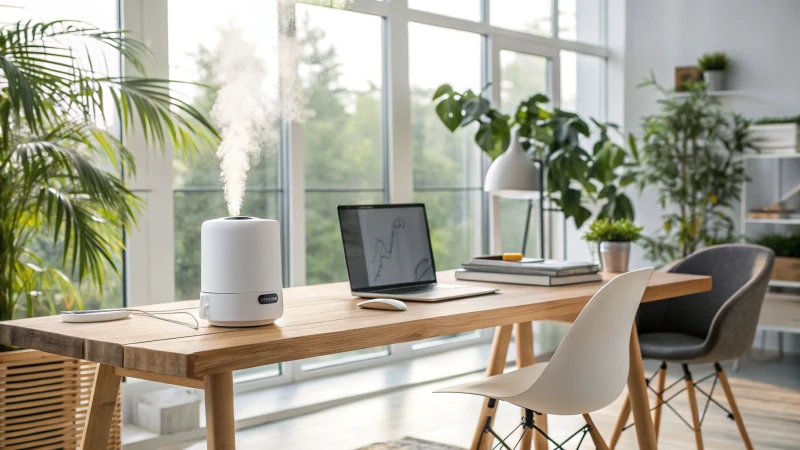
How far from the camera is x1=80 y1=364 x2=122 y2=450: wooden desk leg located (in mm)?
2139

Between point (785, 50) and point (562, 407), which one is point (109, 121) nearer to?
point (562, 407)

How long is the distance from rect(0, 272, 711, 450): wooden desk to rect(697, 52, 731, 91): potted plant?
13.1ft

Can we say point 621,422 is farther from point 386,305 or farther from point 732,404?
point 386,305

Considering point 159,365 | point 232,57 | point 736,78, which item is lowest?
point 159,365

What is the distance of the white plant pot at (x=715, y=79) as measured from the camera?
19.9 feet

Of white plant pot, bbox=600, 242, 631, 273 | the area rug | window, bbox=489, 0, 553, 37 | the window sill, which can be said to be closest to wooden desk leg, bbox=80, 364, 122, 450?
the window sill

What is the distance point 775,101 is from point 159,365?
534cm

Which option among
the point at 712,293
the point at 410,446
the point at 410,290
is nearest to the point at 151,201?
the point at 410,446

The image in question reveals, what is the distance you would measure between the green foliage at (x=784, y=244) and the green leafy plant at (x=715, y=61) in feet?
4.03

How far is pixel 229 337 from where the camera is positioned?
1766 millimetres

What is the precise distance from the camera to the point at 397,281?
2.64m

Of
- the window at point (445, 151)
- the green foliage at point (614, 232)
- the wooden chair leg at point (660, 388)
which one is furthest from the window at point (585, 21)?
the wooden chair leg at point (660, 388)

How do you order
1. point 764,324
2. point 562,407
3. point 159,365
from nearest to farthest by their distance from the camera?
point 159,365, point 562,407, point 764,324

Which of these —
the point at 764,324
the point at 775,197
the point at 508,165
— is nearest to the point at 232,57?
the point at 508,165
